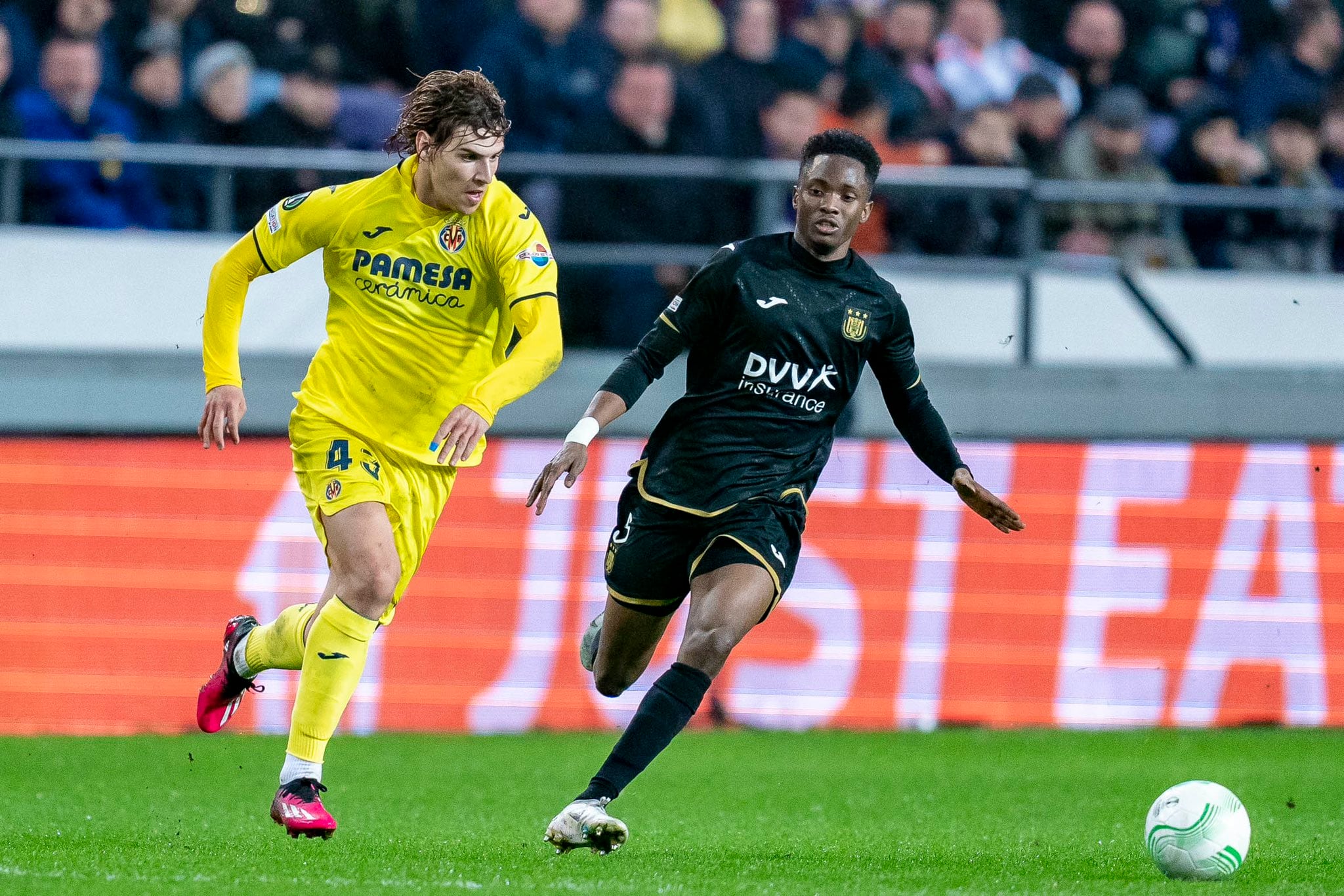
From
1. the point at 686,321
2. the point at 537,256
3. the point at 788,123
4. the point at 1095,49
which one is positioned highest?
the point at 1095,49

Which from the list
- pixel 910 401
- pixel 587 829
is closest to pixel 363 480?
pixel 587 829

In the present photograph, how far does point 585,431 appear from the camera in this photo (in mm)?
5594

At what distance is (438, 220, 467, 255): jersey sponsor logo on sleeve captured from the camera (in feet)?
19.6

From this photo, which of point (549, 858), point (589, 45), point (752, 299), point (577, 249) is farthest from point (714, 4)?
point (549, 858)

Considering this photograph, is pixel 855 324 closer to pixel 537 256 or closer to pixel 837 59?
pixel 537 256

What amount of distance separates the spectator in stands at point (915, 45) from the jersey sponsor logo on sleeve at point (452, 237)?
6.32 meters

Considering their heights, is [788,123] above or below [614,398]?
above

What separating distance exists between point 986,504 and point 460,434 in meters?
1.72

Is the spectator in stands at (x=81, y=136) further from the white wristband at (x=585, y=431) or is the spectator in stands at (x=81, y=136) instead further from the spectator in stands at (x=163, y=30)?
the white wristband at (x=585, y=431)

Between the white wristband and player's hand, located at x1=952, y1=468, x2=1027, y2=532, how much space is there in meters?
1.18

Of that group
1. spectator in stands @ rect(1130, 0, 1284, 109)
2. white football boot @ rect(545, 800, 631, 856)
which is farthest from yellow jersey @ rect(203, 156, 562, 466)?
spectator in stands @ rect(1130, 0, 1284, 109)

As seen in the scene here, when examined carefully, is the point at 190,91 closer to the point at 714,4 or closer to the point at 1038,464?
the point at 714,4

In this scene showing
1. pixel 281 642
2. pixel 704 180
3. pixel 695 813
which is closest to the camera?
pixel 281 642

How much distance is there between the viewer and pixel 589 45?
11102 millimetres
